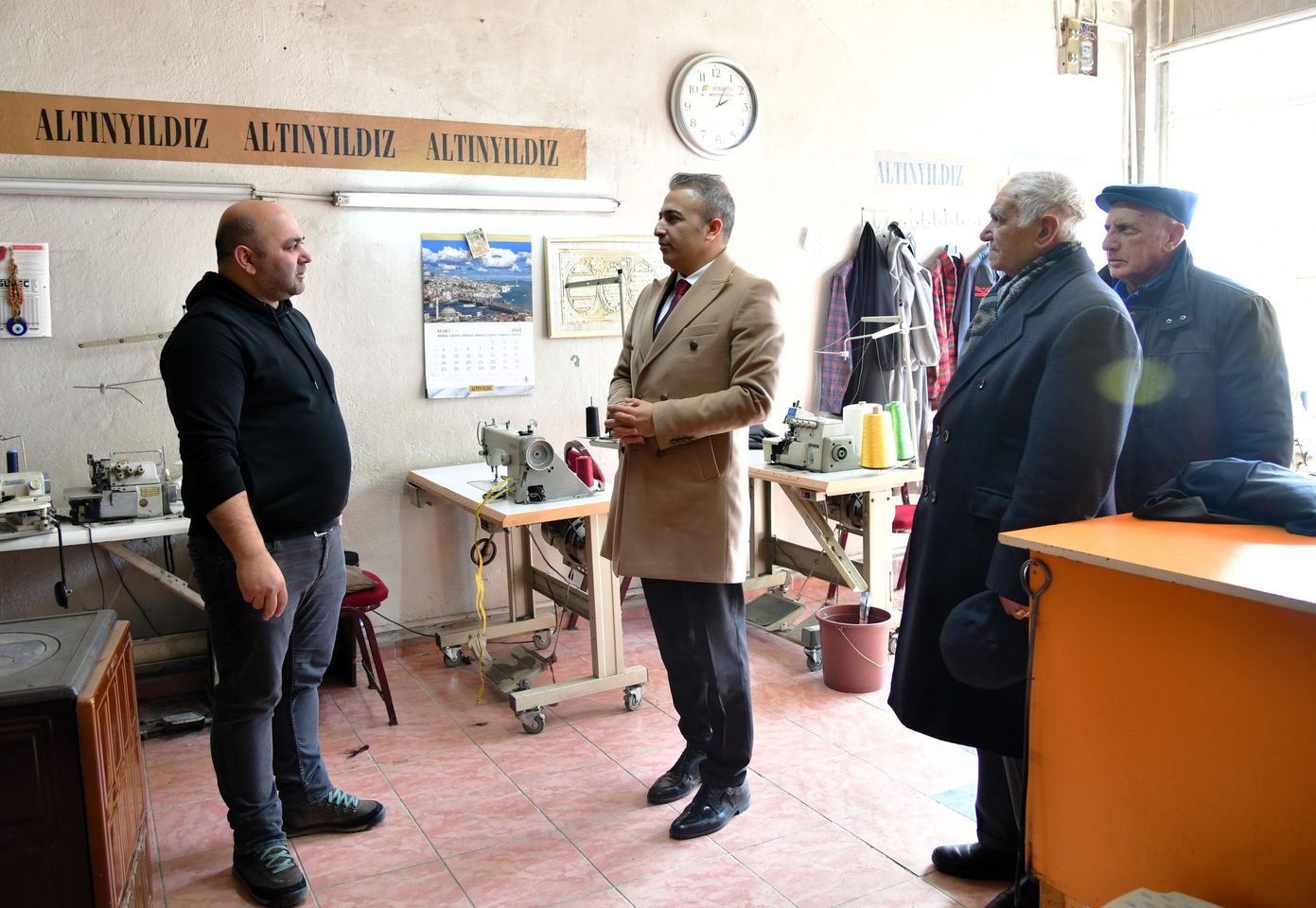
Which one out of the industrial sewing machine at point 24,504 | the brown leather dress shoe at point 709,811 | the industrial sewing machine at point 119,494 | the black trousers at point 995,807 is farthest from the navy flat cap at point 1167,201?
the industrial sewing machine at point 24,504

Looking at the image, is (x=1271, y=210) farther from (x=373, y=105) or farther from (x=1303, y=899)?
(x=1303, y=899)

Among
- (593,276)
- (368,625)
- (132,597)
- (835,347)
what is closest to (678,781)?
(368,625)

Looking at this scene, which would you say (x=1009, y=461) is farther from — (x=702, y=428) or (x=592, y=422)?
(x=592, y=422)

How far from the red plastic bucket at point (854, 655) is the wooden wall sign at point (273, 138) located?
7.61ft

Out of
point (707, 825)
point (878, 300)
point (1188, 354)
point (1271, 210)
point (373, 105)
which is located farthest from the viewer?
point (1271, 210)

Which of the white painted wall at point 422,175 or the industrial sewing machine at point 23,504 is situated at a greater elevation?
the white painted wall at point 422,175

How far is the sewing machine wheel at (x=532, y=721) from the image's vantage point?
3525 millimetres

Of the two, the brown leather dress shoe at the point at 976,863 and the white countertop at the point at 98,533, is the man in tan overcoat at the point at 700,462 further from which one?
the white countertop at the point at 98,533

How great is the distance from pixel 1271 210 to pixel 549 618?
4.69 m

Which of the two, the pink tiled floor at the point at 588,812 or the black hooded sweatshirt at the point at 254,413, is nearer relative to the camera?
the black hooded sweatshirt at the point at 254,413

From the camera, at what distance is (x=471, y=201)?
4453 mm

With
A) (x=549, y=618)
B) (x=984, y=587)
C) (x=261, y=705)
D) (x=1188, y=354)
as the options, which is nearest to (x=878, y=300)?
(x=549, y=618)

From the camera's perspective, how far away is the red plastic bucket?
3.79m

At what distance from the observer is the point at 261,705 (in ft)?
8.12
